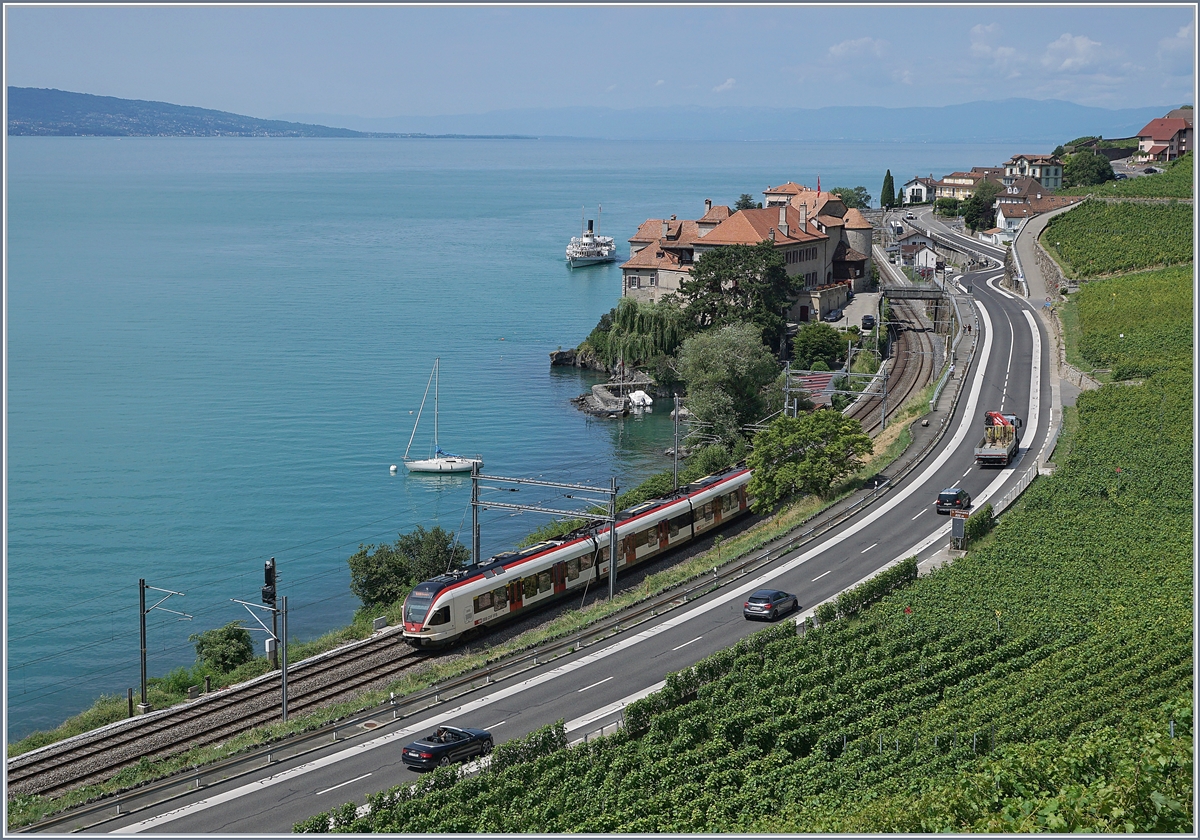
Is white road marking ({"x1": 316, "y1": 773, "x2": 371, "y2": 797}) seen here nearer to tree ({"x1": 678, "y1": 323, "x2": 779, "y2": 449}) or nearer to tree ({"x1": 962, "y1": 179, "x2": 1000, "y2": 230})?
tree ({"x1": 678, "y1": 323, "x2": 779, "y2": 449})

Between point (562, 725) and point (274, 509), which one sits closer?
point (562, 725)

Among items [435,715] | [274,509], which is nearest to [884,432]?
[274,509]

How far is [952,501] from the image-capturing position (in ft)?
158

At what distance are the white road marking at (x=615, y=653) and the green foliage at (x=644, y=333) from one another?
31.6 metres

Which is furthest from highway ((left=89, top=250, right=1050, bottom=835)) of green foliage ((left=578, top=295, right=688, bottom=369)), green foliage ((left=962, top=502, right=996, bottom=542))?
green foliage ((left=578, top=295, right=688, bottom=369))

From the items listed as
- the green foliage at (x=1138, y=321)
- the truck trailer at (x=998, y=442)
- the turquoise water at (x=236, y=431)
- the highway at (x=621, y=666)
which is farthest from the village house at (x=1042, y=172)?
the truck trailer at (x=998, y=442)

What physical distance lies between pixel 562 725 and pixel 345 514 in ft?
113

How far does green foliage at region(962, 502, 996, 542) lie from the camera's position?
44.3m

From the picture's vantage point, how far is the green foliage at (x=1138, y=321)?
6919 centimetres

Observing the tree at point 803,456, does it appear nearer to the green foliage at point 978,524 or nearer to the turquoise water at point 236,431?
the green foliage at point 978,524

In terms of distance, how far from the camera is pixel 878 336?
8725 centimetres

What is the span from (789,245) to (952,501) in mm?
50370

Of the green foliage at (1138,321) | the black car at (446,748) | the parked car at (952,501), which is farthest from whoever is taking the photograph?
the green foliage at (1138,321)

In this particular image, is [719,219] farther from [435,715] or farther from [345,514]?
[435,715]
